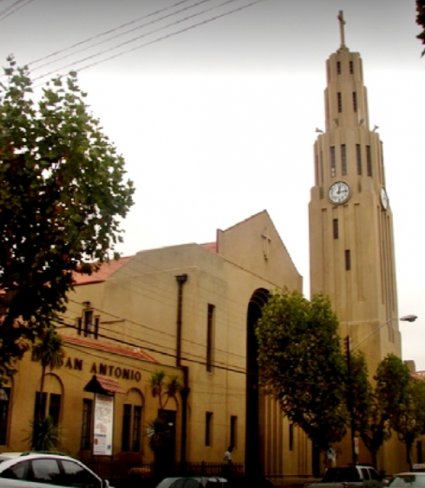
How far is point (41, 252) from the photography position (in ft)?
52.0

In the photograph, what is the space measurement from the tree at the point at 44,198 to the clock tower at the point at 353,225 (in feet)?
168

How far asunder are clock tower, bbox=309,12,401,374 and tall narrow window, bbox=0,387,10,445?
42590mm

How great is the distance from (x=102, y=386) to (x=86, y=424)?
2994mm

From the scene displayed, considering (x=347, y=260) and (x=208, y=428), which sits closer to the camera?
(x=208, y=428)

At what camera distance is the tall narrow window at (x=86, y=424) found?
30856 millimetres

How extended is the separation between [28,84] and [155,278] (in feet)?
85.5

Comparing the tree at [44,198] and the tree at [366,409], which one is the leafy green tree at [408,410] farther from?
the tree at [44,198]

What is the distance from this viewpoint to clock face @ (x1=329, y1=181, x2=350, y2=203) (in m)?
70.4

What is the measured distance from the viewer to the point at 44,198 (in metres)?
16.1

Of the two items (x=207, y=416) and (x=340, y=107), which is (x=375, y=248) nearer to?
(x=340, y=107)

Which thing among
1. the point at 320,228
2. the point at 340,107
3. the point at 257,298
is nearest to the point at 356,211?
the point at 320,228

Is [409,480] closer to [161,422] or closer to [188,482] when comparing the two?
[188,482]

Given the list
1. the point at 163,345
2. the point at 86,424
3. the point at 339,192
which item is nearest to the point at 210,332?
the point at 163,345

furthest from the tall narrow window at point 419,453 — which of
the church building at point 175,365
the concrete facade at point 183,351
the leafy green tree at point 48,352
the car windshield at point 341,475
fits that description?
the leafy green tree at point 48,352
